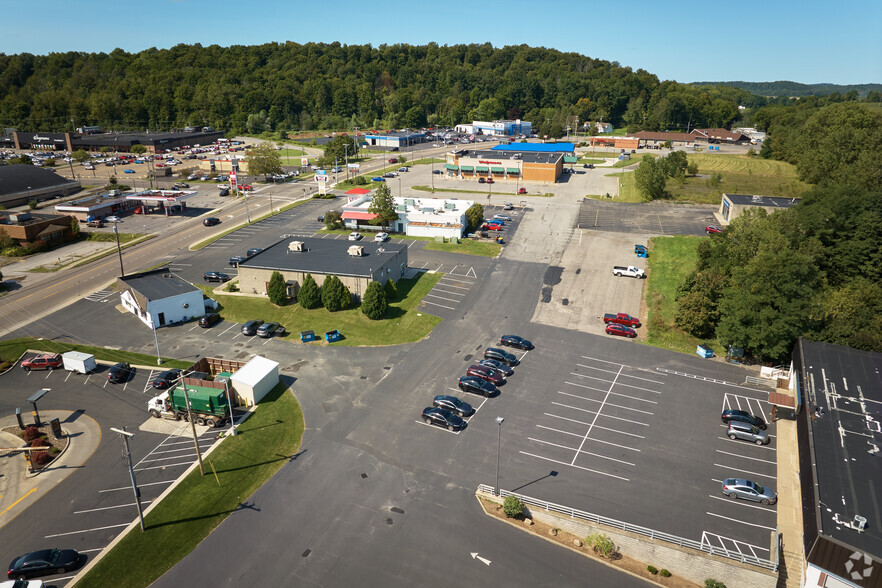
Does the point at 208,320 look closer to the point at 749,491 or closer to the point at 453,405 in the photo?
the point at 453,405

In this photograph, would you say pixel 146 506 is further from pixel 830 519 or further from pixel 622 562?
pixel 830 519

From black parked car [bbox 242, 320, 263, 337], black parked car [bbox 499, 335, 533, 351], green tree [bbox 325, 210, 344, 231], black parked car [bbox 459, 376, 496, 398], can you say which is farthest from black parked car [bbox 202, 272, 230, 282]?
black parked car [bbox 459, 376, 496, 398]

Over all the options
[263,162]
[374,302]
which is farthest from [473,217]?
[263,162]

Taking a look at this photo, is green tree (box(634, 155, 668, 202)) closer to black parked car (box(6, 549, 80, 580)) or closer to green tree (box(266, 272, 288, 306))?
green tree (box(266, 272, 288, 306))

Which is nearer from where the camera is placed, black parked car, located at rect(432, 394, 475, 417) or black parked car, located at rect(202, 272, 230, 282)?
black parked car, located at rect(432, 394, 475, 417)

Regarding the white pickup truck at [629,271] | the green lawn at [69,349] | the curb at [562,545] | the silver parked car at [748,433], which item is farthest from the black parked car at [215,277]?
the silver parked car at [748,433]

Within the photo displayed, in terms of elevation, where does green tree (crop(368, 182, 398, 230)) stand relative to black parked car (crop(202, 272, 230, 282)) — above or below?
above

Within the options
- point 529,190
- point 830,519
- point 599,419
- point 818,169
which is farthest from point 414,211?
point 818,169
